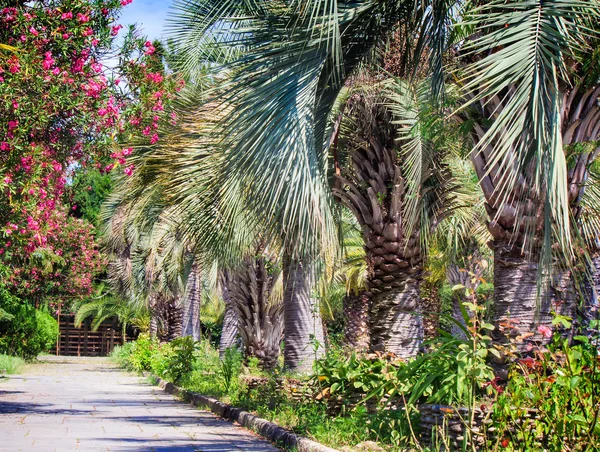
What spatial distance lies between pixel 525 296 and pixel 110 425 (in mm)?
6685

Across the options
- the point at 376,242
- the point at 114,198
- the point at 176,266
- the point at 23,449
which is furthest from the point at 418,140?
the point at 114,198

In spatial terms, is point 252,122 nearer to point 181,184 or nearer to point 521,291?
point 521,291

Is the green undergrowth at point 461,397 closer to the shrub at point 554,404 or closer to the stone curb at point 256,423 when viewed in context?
the shrub at point 554,404

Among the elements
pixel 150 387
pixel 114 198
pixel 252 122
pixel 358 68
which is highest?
pixel 114 198

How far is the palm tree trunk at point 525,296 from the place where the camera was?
714 centimetres

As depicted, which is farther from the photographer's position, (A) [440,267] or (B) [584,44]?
(A) [440,267]

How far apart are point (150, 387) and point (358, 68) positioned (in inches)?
634

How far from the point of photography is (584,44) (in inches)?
263

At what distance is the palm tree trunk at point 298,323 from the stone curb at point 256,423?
1144mm

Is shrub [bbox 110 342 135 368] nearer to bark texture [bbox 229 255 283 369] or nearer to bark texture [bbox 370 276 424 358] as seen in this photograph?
bark texture [bbox 229 255 283 369]

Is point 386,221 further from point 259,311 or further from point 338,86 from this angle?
point 259,311

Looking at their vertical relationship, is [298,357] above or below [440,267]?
below

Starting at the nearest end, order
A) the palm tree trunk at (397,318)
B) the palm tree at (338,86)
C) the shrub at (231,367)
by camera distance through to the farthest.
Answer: the palm tree at (338,86)
the palm tree trunk at (397,318)
the shrub at (231,367)

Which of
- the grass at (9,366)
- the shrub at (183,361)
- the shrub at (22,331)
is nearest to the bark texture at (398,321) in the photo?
the shrub at (183,361)
